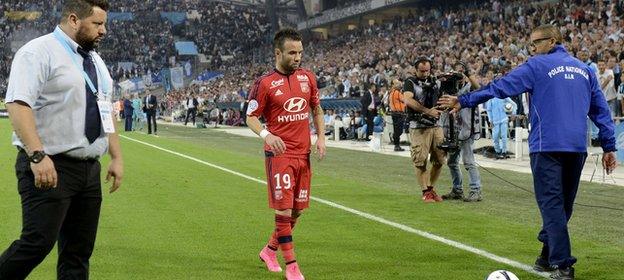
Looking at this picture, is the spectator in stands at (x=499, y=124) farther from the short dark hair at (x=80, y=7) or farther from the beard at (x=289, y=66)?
the short dark hair at (x=80, y=7)

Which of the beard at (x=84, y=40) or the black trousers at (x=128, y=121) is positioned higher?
the beard at (x=84, y=40)

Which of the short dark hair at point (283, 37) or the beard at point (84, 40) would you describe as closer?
the beard at point (84, 40)

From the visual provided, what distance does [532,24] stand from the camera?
3462 centimetres

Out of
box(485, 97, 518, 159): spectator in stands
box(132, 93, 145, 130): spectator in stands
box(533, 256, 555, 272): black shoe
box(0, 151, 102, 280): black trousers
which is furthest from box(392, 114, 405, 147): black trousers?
box(0, 151, 102, 280): black trousers

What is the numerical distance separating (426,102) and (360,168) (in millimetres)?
7278

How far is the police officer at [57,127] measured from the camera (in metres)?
4.89

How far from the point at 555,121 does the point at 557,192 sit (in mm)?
578

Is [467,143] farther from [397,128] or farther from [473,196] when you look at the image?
[397,128]

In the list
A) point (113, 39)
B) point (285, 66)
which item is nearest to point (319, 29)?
point (113, 39)

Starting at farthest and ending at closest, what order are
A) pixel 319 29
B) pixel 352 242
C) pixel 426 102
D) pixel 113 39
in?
1. pixel 113 39
2. pixel 319 29
3. pixel 426 102
4. pixel 352 242

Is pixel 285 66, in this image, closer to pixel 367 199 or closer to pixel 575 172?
pixel 575 172

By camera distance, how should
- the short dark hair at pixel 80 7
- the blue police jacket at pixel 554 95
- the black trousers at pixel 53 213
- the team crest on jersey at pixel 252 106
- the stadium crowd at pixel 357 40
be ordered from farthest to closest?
the stadium crowd at pixel 357 40 < the team crest on jersey at pixel 252 106 < the blue police jacket at pixel 554 95 < the short dark hair at pixel 80 7 < the black trousers at pixel 53 213

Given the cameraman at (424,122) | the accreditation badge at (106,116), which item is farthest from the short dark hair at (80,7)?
the cameraman at (424,122)

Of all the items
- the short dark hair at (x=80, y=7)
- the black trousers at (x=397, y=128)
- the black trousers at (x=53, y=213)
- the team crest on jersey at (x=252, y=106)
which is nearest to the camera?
the black trousers at (x=53, y=213)
